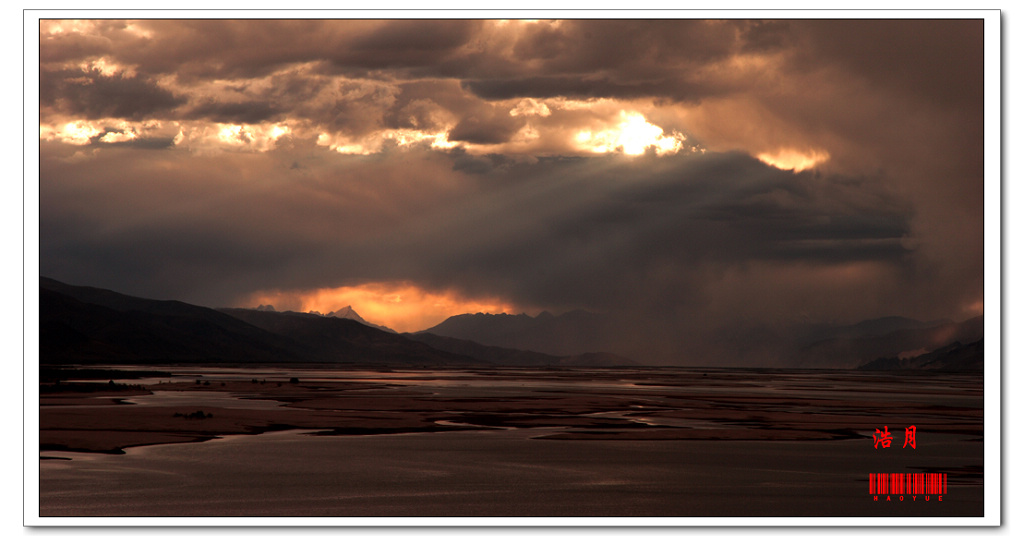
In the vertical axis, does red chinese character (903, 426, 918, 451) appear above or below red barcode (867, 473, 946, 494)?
below

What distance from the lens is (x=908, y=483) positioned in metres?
22.8

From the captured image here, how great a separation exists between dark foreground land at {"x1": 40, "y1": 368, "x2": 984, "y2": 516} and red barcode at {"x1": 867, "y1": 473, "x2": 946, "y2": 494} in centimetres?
32

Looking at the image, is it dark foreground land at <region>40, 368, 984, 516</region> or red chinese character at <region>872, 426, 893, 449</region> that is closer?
dark foreground land at <region>40, 368, 984, 516</region>

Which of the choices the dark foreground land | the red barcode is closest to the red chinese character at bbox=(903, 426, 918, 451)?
the dark foreground land

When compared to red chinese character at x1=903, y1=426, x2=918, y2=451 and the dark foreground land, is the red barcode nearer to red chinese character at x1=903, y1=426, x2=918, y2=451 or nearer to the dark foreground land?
the dark foreground land

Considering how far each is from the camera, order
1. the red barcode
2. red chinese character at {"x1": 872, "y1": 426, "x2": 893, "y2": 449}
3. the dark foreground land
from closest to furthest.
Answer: the dark foreground land → the red barcode → red chinese character at {"x1": 872, "y1": 426, "x2": 893, "y2": 449}

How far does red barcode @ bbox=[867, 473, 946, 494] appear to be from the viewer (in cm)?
2158

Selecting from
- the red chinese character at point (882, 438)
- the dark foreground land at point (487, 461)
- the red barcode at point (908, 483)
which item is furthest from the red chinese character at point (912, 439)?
the red barcode at point (908, 483)

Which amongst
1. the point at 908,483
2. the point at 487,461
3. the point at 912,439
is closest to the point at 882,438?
the point at 912,439

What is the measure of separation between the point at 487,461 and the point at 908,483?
39.5 feet

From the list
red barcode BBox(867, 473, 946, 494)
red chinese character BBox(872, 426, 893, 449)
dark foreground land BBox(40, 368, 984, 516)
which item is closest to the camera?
dark foreground land BBox(40, 368, 984, 516)

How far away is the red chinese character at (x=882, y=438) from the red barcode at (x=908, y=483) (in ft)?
26.6
